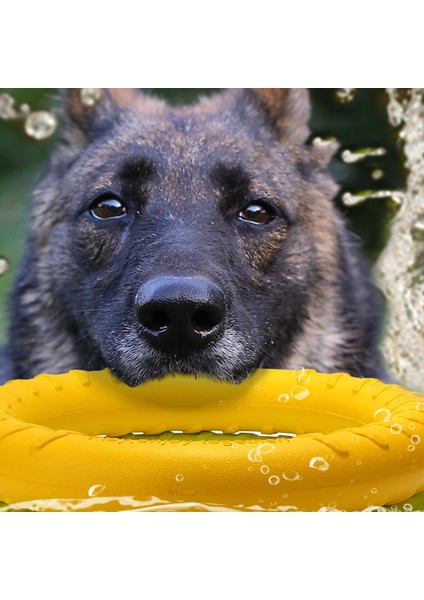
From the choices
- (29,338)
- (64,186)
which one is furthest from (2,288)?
(64,186)

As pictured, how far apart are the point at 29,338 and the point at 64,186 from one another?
857 millimetres

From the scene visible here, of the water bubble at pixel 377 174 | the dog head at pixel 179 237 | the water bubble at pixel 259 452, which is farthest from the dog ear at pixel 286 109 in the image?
the water bubble at pixel 259 452

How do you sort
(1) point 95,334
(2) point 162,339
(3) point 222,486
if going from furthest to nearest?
(1) point 95,334
(2) point 162,339
(3) point 222,486

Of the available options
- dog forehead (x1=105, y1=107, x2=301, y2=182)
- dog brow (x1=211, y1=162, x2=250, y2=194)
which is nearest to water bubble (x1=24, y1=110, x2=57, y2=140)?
dog forehead (x1=105, y1=107, x2=301, y2=182)

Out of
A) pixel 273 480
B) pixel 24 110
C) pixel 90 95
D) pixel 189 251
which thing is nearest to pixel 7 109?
pixel 24 110

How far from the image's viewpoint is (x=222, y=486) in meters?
2.85

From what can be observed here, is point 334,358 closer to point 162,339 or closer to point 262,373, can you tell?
point 262,373

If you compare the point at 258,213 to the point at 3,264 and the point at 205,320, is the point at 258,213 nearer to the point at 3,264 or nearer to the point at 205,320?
the point at 205,320

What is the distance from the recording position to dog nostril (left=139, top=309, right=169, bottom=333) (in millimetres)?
3376

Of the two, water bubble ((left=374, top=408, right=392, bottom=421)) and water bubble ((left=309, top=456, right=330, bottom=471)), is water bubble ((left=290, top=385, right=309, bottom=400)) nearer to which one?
water bubble ((left=374, top=408, right=392, bottom=421))

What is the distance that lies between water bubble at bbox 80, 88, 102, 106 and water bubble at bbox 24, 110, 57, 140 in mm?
189

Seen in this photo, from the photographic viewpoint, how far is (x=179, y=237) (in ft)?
11.9

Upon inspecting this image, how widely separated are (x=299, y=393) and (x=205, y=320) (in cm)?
97

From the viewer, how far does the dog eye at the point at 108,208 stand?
Answer: 3.86 m
